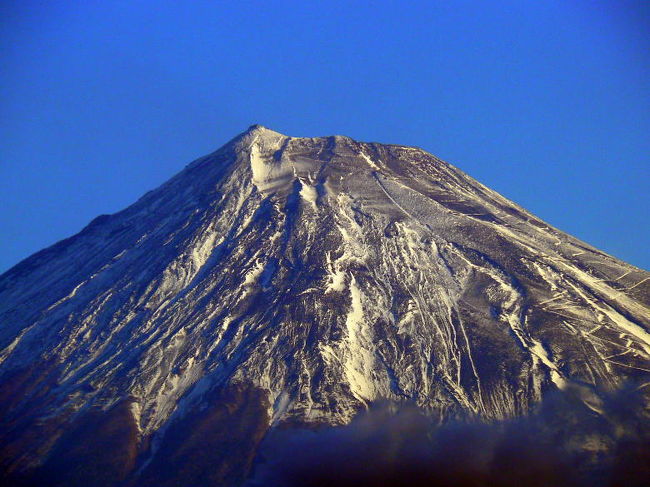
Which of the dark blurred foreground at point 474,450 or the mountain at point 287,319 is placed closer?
the dark blurred foreground at point 474,450

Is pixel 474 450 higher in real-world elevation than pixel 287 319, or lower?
lower

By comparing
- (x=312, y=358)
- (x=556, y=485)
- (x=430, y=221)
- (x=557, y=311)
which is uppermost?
(x=430, y=221)

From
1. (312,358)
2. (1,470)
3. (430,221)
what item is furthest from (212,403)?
(430,221)

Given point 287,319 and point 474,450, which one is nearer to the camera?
point 474,450

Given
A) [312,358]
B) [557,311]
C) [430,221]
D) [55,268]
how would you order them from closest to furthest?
[312,358]
[557,311]
[430,221]
[55,268]

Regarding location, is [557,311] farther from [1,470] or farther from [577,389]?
[1,470]
